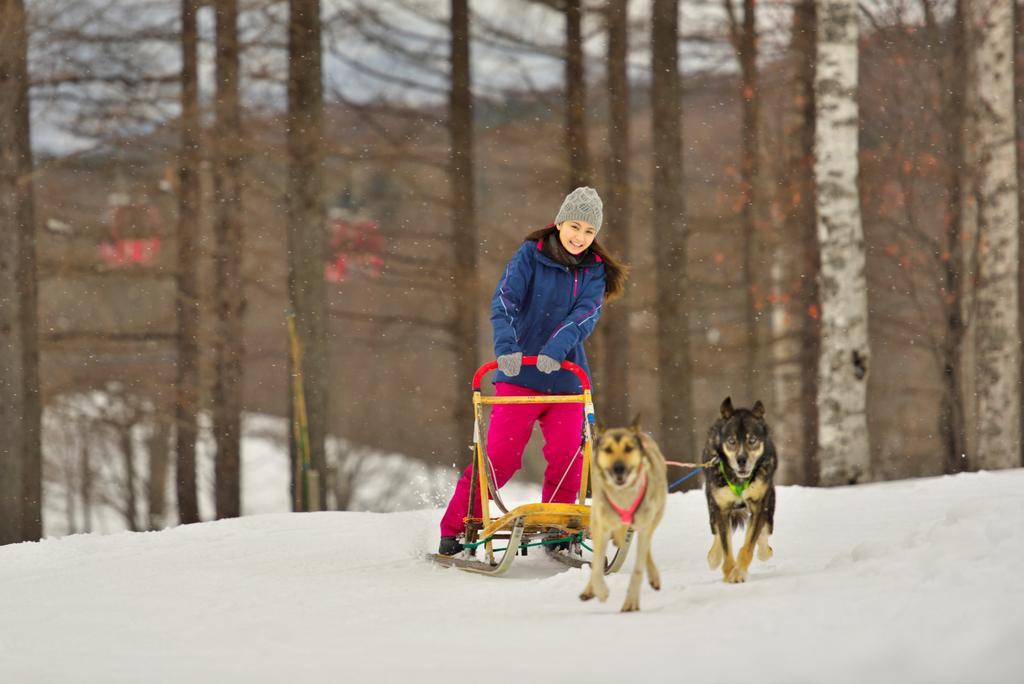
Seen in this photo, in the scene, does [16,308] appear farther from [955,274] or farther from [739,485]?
[955,274]

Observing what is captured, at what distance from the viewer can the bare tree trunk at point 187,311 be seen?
48.0ft

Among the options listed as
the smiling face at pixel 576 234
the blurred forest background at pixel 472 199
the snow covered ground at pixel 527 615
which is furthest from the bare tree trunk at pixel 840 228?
the smiling face at pixel 576 234

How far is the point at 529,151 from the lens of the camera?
15.5 m

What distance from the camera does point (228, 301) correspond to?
14.8 meters

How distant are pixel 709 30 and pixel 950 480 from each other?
8.93 meters

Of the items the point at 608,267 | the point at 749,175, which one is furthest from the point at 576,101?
the point at 608,267

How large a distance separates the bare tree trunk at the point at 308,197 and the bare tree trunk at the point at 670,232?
3917 millimetres

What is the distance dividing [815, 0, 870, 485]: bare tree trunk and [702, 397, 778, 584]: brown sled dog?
18.7 feet

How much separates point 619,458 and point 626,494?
0.22m

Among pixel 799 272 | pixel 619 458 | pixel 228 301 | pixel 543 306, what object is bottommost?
pixel 619 458

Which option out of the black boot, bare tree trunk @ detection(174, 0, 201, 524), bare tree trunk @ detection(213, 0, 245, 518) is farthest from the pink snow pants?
bare tree trunk @ detection(174, 0, 201, 524)

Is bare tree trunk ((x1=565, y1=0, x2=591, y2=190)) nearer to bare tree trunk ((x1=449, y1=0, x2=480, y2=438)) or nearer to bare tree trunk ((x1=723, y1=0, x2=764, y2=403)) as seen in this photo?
bare tree trunk ((x1=449, y1=0, x2=480, y2=438))

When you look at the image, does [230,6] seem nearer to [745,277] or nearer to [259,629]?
[745,277]

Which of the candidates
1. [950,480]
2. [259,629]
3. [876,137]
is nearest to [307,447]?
[950,480]
